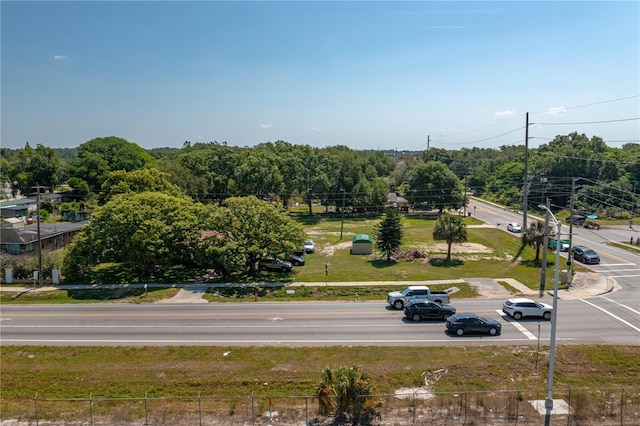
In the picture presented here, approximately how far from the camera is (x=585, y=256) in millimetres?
47406

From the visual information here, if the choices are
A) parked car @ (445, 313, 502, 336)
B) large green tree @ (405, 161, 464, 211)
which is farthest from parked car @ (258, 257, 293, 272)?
large green tree @ (405, 161, 464, 211)

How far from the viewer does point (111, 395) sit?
2214 cm

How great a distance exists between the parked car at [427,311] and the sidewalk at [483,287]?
684 cm

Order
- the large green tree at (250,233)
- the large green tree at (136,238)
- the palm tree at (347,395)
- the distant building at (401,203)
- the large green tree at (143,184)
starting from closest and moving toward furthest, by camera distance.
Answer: the palm tree at (347,395)
the large green tree at (250,233)
the large green tree at (136,238)
the large green tree at (143,184)
the distant building at (401,203)

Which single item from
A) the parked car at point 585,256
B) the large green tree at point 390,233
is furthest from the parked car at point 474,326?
the parked car at point 585,256

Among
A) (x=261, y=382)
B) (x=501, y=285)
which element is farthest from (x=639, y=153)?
(x=261, y=382)

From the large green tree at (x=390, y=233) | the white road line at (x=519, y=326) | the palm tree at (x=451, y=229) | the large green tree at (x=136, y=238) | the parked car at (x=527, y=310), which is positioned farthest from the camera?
the large green tree at (x=390, y=233)

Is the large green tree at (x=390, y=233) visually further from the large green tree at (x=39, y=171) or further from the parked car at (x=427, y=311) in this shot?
the large green tree at (x=39, y=171)

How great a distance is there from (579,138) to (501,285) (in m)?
122

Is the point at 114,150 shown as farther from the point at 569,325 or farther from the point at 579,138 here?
the point at 579,138

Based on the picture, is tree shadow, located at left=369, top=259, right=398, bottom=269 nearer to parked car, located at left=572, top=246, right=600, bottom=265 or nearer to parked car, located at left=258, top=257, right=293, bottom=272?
parked car, located at left=258, top=257, right=293, bottom=272

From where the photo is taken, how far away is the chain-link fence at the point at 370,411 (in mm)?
19906

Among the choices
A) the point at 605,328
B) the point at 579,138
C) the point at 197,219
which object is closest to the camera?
the point at 605,328

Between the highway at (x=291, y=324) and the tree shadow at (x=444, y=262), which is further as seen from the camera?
the tree shadow at (x=444, y=262)
